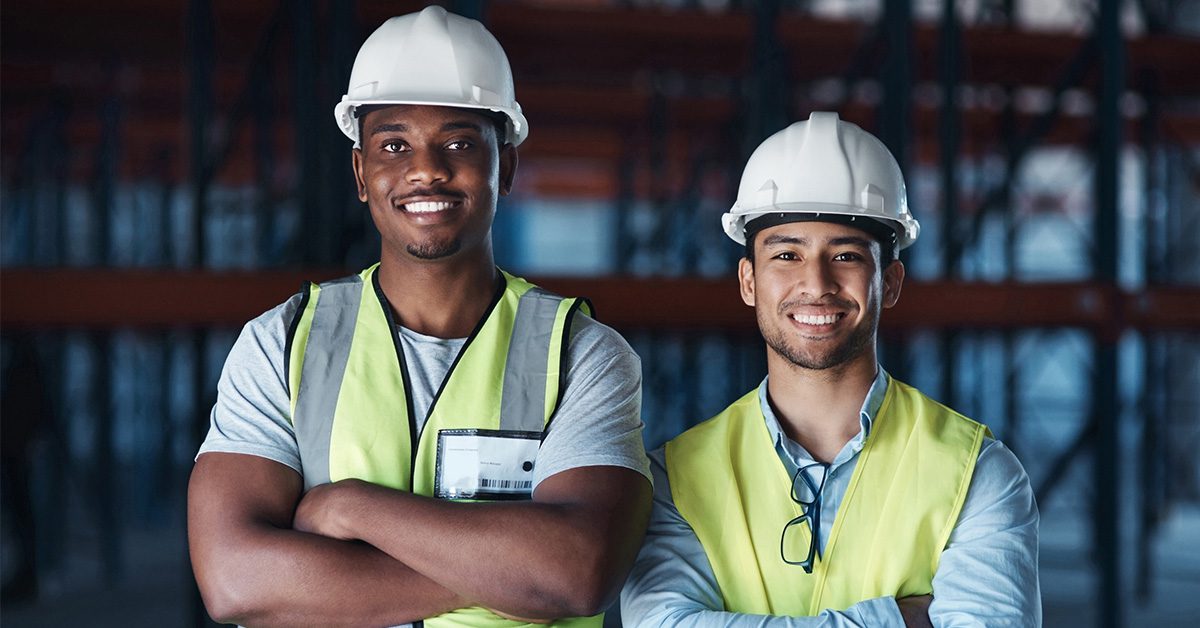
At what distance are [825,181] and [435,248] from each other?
0.95m

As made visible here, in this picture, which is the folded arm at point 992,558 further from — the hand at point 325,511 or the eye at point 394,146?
the eye at point 394,146

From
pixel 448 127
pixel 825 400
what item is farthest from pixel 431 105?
pixel 825 400

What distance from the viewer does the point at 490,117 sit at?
9.37 feet

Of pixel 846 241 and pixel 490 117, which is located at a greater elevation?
pixel 490 117

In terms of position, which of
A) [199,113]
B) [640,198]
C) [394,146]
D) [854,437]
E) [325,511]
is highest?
[640,198]

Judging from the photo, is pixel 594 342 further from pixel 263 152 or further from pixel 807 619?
pixel 263 152

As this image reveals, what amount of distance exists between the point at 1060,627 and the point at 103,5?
7640mm

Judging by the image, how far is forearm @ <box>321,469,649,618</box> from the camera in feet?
7.88

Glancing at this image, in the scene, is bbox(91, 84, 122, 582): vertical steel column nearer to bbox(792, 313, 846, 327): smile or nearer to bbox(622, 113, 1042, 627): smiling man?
bbox(622, 113, 1042, 627): smiling man

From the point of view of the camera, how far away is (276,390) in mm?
2648

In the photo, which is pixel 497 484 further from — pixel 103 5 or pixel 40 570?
pixel 40 570

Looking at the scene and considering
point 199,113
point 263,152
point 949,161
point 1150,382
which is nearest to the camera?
point 199,113

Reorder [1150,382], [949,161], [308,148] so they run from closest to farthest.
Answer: [308,148], [949,161], [1150,382]

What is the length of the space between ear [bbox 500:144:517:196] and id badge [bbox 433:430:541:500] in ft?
2.26
